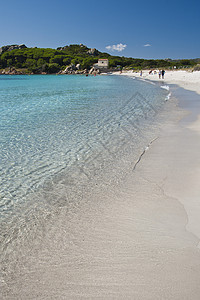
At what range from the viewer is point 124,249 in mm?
3170

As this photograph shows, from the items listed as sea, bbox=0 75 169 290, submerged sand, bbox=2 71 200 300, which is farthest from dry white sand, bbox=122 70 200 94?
submerged sand, bbox=2 71 200 300

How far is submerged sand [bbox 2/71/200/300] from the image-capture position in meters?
2.58

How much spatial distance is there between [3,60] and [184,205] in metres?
184

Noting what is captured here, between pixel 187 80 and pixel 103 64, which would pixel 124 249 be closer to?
pixel 187 80

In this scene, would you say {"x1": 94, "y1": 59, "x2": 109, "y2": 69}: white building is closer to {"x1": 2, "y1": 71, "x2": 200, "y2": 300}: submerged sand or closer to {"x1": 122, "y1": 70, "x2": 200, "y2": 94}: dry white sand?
{"x1": 122, "y1": 70, "x2": 200, "y2": 94}: dry white sand

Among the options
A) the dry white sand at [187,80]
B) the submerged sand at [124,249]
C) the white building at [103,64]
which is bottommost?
the submerged sand at [124,249]

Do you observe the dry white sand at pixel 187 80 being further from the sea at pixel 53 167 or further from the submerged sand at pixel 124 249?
the submerged sand at pixel 124 249

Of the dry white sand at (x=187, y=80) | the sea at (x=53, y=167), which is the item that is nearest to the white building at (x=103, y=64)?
the dry white sand at (x=187, y=80)

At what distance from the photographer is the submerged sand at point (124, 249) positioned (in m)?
2.58

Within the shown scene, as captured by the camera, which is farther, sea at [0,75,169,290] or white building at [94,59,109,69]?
white building at [94,59,109,69]

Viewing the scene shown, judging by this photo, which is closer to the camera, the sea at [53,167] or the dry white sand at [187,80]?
the sea at [53,167]

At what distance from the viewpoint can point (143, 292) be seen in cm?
251

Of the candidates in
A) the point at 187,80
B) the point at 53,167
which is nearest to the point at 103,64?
the point at 187,80

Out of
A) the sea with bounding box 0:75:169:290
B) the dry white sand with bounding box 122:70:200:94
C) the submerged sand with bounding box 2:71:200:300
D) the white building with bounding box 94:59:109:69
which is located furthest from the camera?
the white building with bounding box 94:59:109:69
